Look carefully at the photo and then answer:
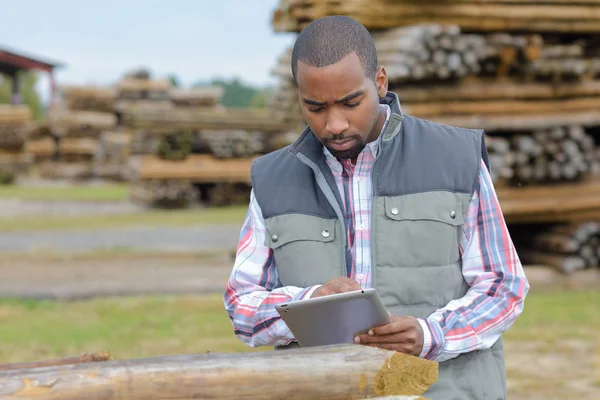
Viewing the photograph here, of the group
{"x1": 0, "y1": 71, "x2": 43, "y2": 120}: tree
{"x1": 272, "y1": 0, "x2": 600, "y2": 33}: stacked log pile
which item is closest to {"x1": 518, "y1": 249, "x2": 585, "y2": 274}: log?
{"x1": 272, "y1": 0, "x2": 600, "y2": 33}: stacked log pile

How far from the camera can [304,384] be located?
87.8 inches

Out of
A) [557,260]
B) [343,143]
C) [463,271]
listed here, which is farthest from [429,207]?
[557,260]

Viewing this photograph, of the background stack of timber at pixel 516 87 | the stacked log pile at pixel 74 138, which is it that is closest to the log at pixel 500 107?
the background stack of timber at pixel 516 87

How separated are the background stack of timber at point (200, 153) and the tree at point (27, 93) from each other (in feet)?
93.1

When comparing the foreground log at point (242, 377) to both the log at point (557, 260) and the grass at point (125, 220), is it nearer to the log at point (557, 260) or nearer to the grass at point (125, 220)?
the log at point (557, 260)

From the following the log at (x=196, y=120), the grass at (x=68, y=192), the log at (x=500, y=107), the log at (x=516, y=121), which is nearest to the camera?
the log at (x=516, y=121)

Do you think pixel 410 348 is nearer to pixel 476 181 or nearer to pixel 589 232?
pixel 476 181

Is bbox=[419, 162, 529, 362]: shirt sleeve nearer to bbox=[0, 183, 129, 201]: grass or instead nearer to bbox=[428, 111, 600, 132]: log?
bbox=[428, 111, 600, 132]: log

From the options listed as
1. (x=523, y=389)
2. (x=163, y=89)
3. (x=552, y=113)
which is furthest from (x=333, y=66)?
(x=163, y=89)

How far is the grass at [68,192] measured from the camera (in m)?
22.3

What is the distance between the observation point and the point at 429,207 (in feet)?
8.87

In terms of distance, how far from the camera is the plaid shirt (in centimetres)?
262

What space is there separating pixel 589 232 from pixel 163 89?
69.6 ft

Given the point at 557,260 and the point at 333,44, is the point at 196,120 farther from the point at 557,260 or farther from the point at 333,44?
the point at 333,44
